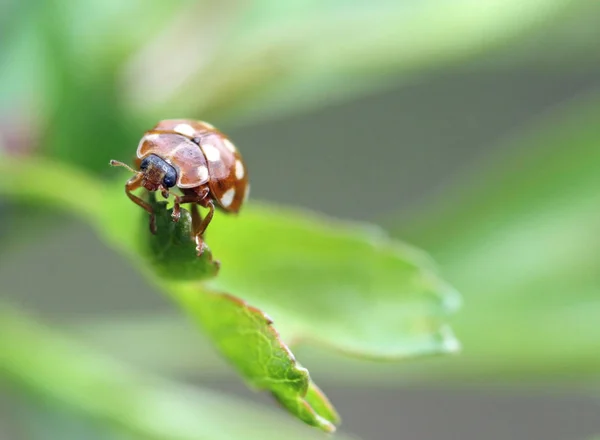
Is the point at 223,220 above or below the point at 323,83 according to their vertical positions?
below

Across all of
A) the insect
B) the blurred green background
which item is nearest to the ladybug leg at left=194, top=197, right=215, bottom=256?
the insect

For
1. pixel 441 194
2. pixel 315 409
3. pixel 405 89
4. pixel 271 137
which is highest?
pixel 405 89

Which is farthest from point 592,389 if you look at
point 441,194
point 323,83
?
point 323,83

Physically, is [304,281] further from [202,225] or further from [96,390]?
A: [96,390]

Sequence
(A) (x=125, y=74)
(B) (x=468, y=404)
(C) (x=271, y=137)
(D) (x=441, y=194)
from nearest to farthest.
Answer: (A) (x=125, y=74) < (D) (x=441, y=194) < (B) (x=468, y=404) < (C) (x=271, y=137)

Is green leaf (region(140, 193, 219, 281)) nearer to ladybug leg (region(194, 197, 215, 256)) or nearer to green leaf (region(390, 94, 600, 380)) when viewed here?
ladybug leg (region(194, 197, 215, 256))

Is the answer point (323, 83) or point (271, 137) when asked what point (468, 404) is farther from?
point (323, 83)

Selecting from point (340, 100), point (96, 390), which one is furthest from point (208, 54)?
point (96, 390)
